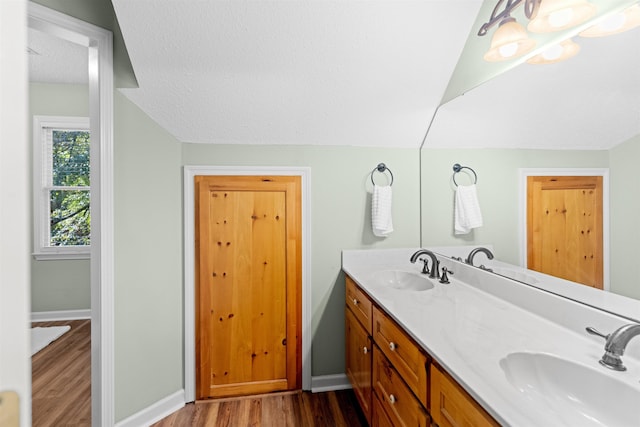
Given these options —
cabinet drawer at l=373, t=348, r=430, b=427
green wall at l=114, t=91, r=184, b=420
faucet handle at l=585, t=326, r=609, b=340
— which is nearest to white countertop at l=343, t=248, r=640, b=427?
faucet handle at l=585, t=326, r=609, b=340

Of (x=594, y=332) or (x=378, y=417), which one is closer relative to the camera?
(x=594, y=332)

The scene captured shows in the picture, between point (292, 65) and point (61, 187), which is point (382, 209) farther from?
point (61, 187)

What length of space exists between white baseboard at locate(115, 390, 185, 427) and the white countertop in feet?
4.75

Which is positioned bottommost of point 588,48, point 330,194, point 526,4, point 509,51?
point 330,194

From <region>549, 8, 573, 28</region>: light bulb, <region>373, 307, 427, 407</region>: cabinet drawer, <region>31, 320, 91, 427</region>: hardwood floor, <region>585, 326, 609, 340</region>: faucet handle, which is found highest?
<region>549, 8, 573, 28</region>: light bulb

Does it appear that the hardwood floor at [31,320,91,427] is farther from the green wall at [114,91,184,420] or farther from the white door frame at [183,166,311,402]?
the white door frame at [183,166,311,402]

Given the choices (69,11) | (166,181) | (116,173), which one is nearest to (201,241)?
(166,181)

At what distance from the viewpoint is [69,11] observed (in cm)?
157

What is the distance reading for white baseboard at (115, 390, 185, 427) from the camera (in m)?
1.86

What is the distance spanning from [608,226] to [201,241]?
6.76 ft

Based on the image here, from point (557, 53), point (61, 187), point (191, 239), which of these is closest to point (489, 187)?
point (557, 53)

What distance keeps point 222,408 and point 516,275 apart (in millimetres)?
1940

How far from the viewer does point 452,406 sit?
95 centimetres

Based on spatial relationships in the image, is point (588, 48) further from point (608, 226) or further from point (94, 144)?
point (94, 144)
